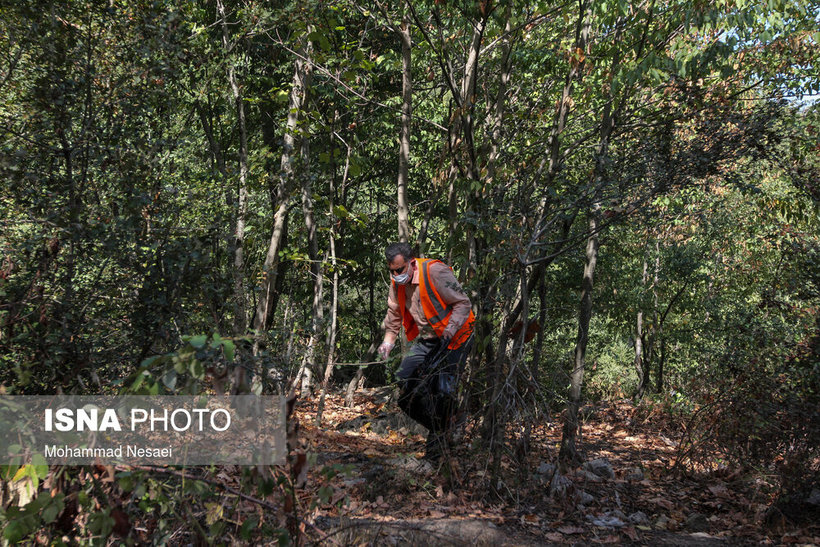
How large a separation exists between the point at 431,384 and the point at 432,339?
1.58ft

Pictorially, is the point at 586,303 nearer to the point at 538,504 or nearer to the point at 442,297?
the point at 442,297

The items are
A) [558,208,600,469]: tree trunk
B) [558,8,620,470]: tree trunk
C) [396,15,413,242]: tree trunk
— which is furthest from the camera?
[396,15,413,242]: tree trunk

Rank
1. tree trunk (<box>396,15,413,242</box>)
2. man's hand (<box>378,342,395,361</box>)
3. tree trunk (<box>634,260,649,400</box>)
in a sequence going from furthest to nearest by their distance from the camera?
tree trunk (<box>634,260,649,400</box>)
tree trunk (<box>396,15,413,242</box>)
man's hand (<box>378,342,395,361</box>)

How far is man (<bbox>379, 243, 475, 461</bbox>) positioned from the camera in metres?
5.80

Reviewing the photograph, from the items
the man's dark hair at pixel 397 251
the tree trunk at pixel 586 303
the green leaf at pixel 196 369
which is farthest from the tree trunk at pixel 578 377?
the green leaf at pixel 196 369

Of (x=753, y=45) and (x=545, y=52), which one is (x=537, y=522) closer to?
(x=753, y=45)

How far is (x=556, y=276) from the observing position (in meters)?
14.5

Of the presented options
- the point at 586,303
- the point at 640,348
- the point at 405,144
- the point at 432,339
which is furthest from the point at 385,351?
the point at 640,348

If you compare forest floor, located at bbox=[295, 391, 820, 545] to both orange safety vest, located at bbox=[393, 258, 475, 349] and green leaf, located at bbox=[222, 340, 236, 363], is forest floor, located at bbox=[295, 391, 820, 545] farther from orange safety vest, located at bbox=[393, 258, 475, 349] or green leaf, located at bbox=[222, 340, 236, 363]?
green leaf, located at bbox=[222, 340, 236, 363]

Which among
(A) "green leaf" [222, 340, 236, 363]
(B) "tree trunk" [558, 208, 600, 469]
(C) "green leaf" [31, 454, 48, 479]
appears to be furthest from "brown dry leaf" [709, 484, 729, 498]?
(C) "green leaf" [31, 454, 48, 479]

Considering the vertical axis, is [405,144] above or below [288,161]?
above

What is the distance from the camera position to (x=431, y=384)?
5.91 meters

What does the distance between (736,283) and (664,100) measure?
1040 centimetres

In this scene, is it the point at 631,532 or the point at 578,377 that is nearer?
the point at 631,532
